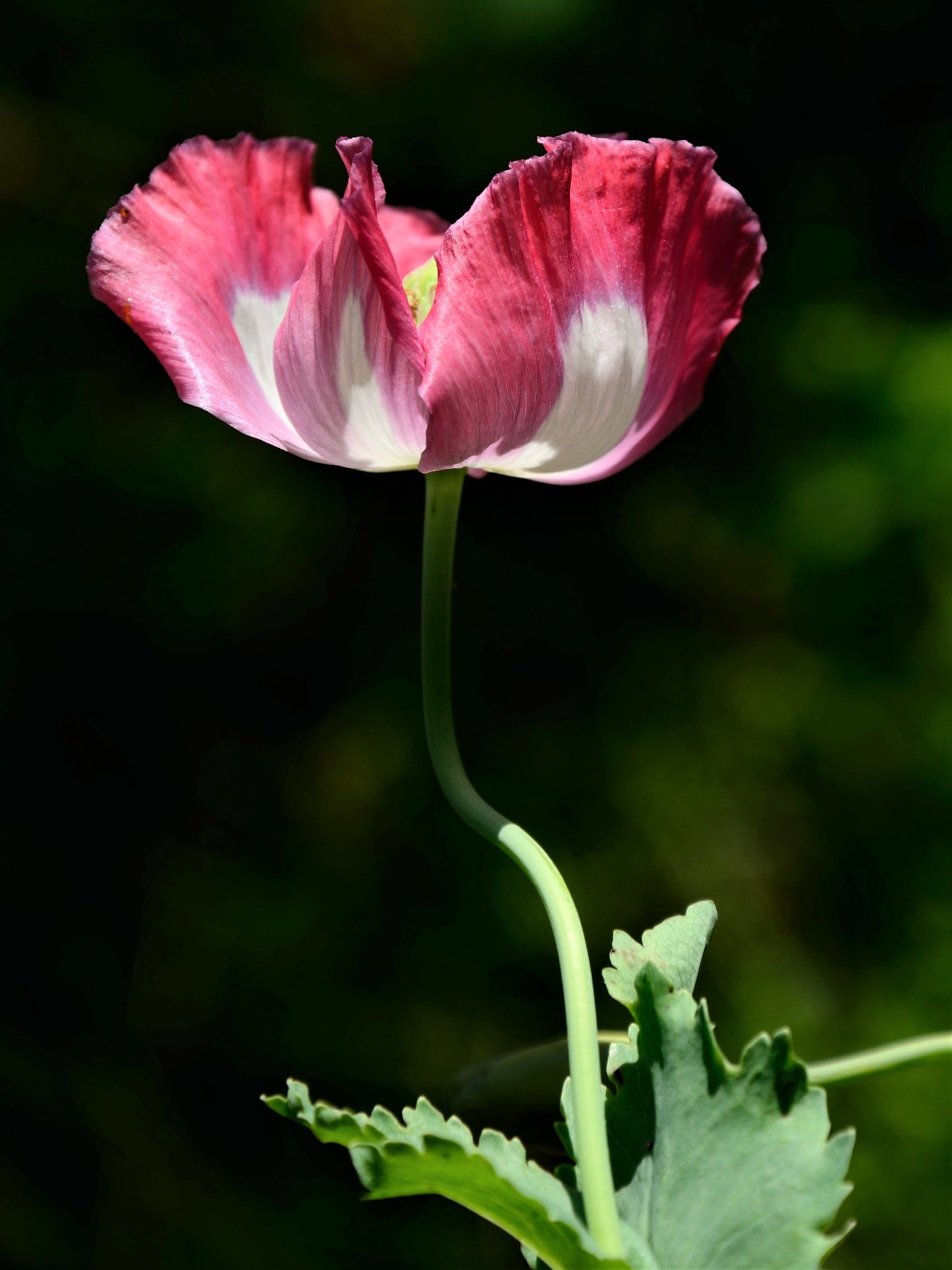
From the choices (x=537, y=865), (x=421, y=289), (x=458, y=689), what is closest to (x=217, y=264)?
(x=421, y=289)

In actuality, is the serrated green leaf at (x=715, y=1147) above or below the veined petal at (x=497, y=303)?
below

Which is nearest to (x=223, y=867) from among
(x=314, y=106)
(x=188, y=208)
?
(x=314, y=106)

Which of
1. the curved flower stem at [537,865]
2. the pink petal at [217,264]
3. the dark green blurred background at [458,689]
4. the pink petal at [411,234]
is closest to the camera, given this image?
the curved flower stem at [537,865]

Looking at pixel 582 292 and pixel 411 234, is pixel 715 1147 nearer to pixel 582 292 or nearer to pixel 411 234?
pixel 582 292

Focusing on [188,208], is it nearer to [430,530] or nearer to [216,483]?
[430,530]

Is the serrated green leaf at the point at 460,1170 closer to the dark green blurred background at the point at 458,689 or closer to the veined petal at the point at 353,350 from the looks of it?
the veined petal at the point at 353,350

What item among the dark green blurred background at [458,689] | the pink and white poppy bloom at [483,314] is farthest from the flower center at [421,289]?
the dark green blurred background at [458,689]

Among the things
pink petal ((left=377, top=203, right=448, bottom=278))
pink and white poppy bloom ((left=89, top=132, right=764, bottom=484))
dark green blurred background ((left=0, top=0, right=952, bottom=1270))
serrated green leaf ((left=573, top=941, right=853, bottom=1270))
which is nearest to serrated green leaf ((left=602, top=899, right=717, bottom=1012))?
serrated green leaf ((left=573, top=941, right=853, bottom=1270))
